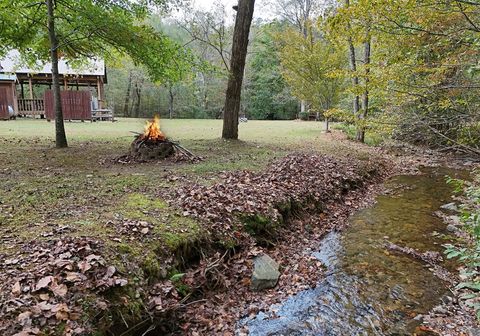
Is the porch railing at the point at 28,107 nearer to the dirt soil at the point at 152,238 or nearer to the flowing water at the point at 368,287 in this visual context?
the dirt soil at the point at 152,238

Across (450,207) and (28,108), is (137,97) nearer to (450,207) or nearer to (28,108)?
(28,108)

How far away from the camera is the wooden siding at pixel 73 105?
20734 millimetres

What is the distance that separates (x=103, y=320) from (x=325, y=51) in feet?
54.0

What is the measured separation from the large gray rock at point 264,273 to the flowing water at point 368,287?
0.37 meters

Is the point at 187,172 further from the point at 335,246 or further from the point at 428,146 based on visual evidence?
the point at 428,146

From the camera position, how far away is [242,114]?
38.1 metres

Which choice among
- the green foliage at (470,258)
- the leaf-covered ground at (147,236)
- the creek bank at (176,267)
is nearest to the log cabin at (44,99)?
the leaf-covered ground at (147,236)

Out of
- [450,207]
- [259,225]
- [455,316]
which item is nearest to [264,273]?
[259,225]

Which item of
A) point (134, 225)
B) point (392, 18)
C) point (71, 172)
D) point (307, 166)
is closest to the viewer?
point (134, 225)

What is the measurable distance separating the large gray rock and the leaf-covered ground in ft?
0.38

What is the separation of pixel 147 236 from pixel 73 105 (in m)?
20.4

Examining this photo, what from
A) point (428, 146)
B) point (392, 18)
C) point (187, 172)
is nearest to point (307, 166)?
point (187, 172)

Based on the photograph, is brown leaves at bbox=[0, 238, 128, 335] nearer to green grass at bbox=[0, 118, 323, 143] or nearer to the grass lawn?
the grass lawn

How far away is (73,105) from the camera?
69.6 ft
